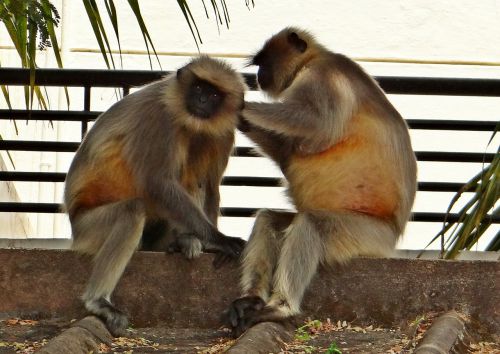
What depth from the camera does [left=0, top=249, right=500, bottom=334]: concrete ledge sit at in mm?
4156

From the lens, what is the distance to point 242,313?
4.06 metres

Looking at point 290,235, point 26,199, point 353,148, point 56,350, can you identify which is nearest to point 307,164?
point 353,148

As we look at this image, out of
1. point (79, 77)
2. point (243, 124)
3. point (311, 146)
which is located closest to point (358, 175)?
point (311, 146)

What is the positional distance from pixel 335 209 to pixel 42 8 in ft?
5.40

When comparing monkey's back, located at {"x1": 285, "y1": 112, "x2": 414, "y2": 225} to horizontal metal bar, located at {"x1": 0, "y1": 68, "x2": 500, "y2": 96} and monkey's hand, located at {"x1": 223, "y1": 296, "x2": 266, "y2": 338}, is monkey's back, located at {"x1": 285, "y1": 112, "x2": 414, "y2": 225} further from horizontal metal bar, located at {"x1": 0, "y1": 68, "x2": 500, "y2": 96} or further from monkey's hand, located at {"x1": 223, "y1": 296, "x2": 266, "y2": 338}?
horizontal metal bar, located at {"x1": 0, "y1": 68, "x2": 500, "y2": 96}

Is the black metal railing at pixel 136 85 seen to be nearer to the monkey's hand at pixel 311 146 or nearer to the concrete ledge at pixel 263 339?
the monkey's hand at pixel 311 146

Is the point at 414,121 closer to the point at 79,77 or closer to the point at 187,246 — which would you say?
the point at 79,77

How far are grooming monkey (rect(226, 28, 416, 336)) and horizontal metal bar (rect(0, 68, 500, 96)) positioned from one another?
2.75 ft

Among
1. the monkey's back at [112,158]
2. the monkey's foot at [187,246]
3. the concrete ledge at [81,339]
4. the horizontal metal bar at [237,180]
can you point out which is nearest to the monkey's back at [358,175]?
the monkey's foot at [187,246]

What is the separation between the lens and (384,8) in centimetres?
941

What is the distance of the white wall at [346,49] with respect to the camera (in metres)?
9.03

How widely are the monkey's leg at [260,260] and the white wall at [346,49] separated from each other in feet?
14.7

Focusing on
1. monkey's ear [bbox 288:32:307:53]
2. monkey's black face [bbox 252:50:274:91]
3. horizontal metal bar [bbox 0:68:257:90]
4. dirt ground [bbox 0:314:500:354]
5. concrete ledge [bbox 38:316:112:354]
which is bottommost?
dirt ground [bbox 0:314:500:354]

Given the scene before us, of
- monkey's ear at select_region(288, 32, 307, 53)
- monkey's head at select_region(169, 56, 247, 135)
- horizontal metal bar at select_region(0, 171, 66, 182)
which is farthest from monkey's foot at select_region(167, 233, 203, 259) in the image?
horizontal metal bar at select_region(0, 171, 66, 182)
